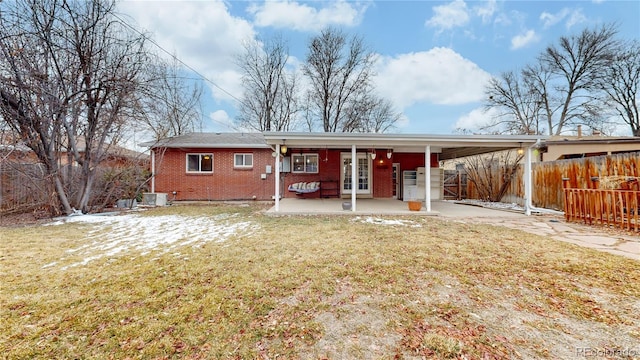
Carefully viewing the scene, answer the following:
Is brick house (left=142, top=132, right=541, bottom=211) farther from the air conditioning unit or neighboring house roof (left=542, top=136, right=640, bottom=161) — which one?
neighboring house roof (left=542, top=136, right=640, bottom=161)

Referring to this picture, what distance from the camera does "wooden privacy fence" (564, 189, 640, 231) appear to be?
558 cm

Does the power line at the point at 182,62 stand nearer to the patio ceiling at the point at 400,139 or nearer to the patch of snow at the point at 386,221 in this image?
the patio ceiling at the point at 400,139

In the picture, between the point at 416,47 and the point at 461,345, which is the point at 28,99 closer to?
the point at 461,345

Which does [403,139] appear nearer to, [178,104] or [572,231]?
[572,231]

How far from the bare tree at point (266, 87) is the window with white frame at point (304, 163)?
650 centimetres

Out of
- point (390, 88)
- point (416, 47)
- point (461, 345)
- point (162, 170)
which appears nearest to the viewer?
point (461, 345)

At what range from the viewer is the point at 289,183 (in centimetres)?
1218

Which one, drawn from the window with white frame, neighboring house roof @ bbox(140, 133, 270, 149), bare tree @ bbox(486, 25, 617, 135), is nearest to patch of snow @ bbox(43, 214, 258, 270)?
neighboring house roof @ bbox(140, 133, 270, 149)

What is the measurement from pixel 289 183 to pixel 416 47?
36.8 feet

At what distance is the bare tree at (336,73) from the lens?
18094 mm

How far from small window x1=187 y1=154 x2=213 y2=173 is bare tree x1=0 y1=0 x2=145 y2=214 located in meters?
3.38

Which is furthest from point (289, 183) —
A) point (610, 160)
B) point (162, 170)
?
point (610, 160)

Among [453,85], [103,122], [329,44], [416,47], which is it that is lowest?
[103,122]

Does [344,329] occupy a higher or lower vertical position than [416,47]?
lower
